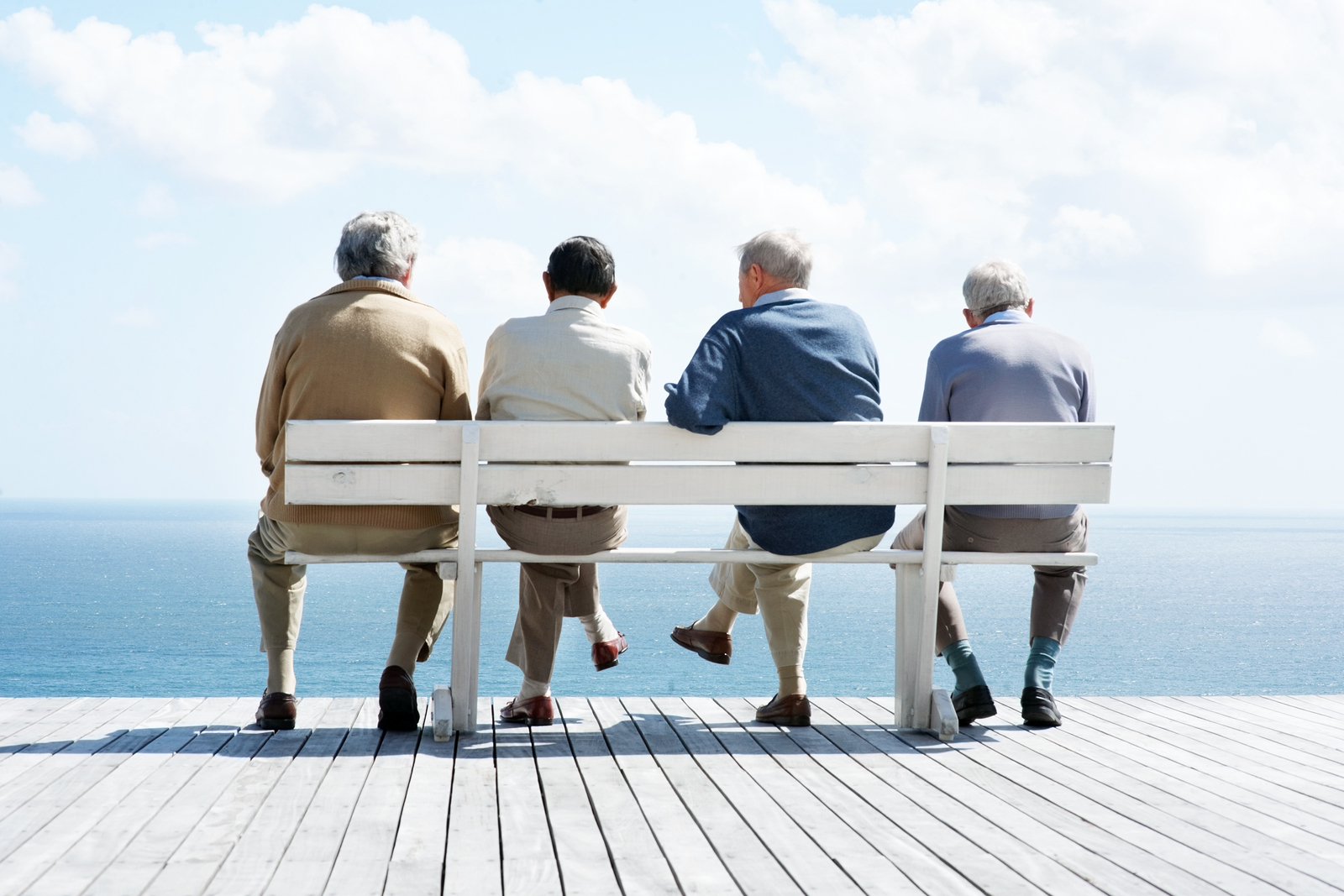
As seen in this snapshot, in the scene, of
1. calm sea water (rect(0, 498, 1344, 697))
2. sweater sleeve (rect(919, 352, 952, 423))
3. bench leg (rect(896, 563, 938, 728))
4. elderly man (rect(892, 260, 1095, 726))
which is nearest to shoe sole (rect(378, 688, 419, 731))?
bench leg (rect(896, 563, 938, 728))

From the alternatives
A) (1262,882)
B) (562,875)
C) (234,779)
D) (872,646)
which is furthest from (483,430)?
(872,646)

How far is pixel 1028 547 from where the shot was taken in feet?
12.4

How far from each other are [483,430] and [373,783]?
1.04 metres

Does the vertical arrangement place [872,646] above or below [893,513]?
below

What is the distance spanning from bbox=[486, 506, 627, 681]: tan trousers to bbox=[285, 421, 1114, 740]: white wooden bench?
0.08m

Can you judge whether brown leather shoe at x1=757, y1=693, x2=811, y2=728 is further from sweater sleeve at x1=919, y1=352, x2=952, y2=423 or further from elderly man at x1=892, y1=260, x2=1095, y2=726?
sweater sleeve at x1=919, y1=352, x2=952, y2=423

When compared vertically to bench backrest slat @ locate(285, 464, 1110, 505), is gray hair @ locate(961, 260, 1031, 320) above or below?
above

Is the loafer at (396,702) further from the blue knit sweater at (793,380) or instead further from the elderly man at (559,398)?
the blue knit sweater at (793,380)

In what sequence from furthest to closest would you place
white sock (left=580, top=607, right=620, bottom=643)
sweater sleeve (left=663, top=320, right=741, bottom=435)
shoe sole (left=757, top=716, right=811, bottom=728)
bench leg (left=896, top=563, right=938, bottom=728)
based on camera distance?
1. white sock (left=580, top=607, right=620, bottom=643)
2. shoe sole (left=757, top=716, right=811, bottom=728)
3. bench leg (left=896, top=563, right=938, bottom=728)
4. sweater sleeve (left=663, top=320, right=741, bottom=435)

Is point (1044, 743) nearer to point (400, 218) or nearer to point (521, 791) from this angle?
point (521, 791)

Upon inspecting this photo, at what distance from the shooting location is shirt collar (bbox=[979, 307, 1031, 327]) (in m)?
3.99

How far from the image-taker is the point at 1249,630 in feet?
191

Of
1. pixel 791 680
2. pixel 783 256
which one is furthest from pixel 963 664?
pixel 783 256

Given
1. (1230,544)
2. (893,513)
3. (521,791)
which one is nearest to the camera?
(521,791)
